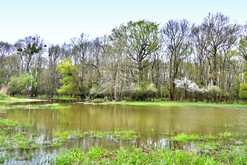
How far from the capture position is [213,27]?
160 feet

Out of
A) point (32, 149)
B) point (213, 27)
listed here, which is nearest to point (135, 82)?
point (213, 27)

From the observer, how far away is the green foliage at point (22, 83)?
2365 inches

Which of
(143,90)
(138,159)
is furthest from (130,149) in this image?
(143,90)

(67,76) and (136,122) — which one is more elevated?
(67,76)

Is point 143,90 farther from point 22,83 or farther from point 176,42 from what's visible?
point 22,83

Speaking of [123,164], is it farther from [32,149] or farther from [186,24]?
[186,24]

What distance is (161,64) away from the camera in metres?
59.0

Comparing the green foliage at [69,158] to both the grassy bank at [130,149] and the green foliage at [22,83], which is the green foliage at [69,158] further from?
the green foliage at [22,83]

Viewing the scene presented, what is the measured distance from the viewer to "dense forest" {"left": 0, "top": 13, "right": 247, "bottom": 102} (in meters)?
48.2

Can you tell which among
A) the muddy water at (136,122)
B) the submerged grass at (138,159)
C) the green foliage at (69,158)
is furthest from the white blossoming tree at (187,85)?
the green foliage at (69,158)

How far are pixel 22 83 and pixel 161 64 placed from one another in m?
32.3

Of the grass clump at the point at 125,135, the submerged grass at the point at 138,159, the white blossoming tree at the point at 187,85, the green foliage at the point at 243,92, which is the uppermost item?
the white blossoming tree at the point at 187,85

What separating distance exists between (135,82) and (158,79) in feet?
26.5

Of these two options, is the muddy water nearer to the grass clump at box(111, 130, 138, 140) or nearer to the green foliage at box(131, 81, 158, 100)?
the grass clump at box(111, 130, 138, 140)
